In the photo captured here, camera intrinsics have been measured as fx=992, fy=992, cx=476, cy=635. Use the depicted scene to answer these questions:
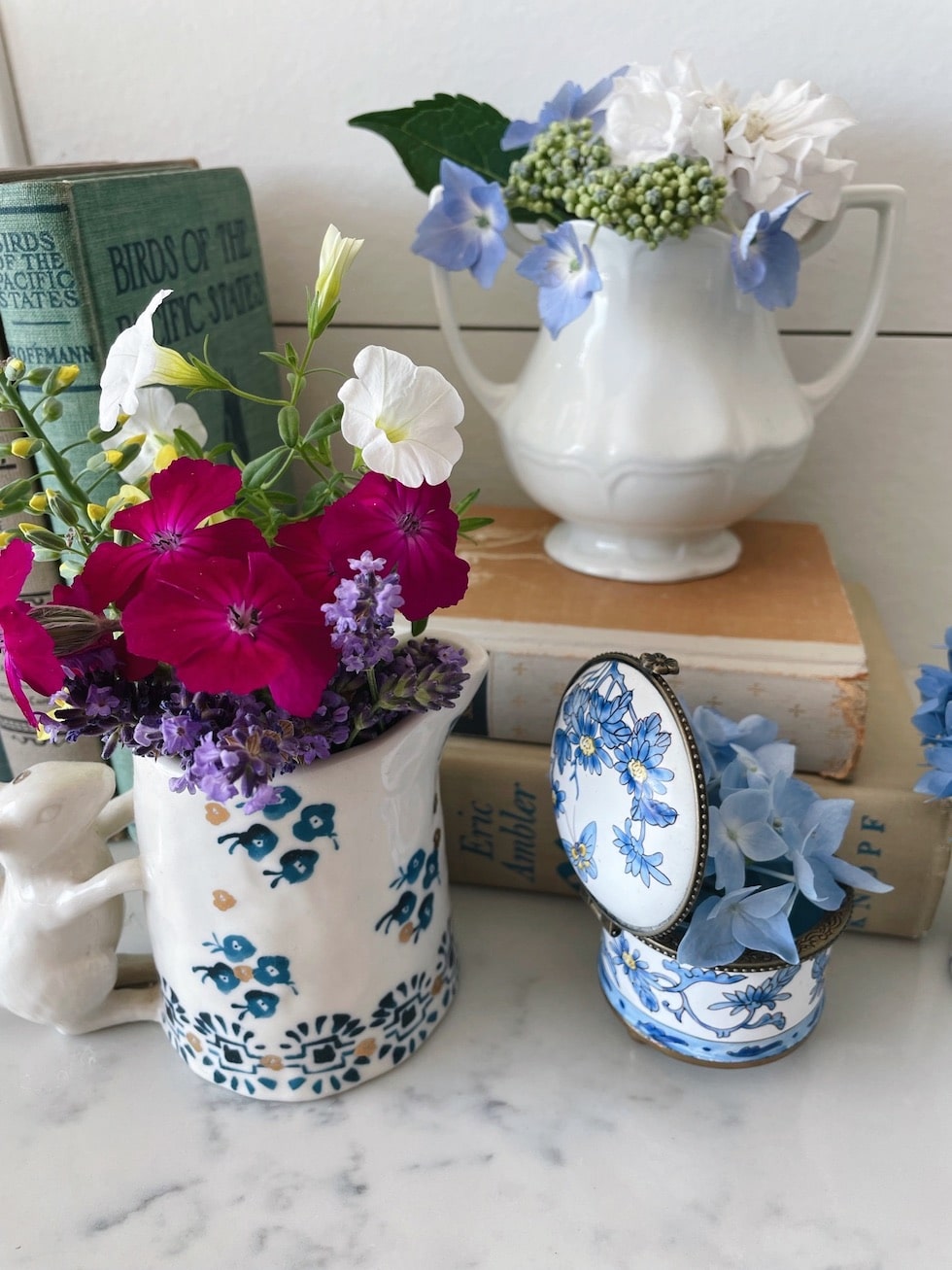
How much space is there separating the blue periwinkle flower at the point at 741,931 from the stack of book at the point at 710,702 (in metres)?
0.11

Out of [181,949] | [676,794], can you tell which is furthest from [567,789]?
[181,949]

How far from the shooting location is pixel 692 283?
1.68 feet

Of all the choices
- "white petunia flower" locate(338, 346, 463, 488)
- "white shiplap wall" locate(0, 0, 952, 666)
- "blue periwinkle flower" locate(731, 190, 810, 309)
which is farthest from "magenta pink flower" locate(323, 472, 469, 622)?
"white shiplap wall" locate(0, 0, 952, 666)

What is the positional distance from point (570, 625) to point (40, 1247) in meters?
0.35

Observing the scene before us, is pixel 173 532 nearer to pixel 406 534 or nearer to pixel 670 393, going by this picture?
pixel 406 534

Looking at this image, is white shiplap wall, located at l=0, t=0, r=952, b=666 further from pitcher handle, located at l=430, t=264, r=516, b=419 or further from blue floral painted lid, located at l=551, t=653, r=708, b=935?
blue floral painted lid, located at l=551, t=653, r=708, b=935

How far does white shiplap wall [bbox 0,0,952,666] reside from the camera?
22.6 inches

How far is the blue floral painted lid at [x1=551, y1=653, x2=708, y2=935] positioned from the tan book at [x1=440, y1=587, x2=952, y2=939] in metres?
0.07

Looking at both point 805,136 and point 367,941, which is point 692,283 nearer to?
point 805,136

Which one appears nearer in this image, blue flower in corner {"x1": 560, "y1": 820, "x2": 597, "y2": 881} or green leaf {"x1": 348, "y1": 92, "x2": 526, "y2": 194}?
blue flower in corner {"x1": 560, "y1": 820, "x2": 597, "y2": 881}

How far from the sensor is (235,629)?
0.99 feet

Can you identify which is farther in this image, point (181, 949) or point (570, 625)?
point (570, 625)

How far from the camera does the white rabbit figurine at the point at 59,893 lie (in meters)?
0.41

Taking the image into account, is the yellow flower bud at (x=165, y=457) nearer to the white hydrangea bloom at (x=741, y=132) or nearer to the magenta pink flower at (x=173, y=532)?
the magenta pink flower at (x=173, y=532)
